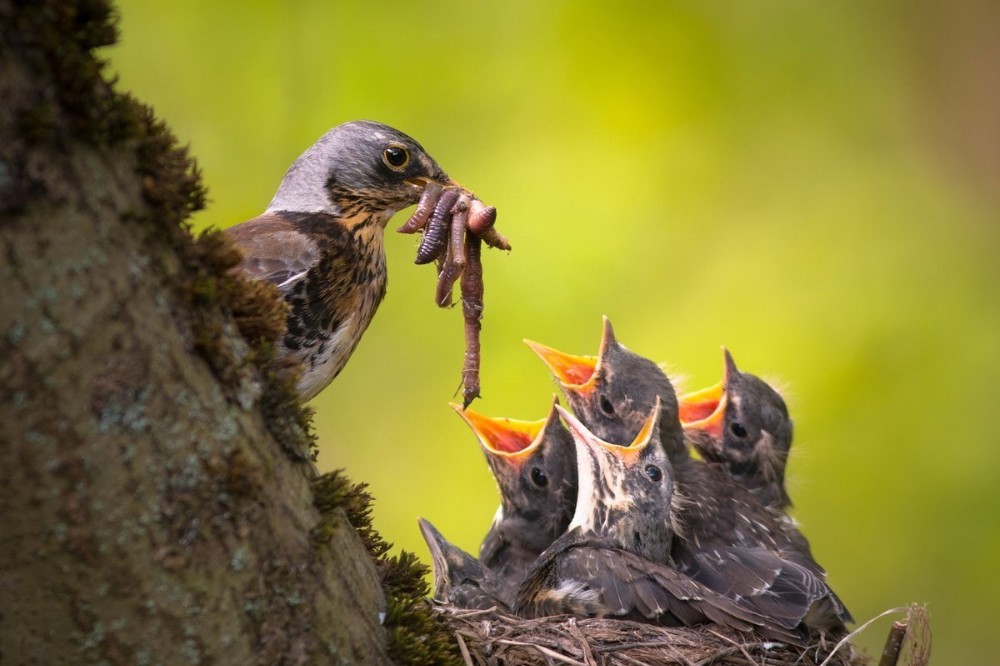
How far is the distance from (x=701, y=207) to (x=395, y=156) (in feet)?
8.84

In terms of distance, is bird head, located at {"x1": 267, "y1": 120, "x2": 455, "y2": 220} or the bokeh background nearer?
bird head, located at {"x1": 267, "y1": 120, "x2": 455, "y2": 220}

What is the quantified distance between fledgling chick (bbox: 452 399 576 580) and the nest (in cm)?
119

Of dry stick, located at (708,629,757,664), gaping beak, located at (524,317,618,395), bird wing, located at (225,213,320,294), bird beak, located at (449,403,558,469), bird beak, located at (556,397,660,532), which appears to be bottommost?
dry stick, located at (708,629,757,664)

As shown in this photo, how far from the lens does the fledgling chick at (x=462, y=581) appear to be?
13.3 feet

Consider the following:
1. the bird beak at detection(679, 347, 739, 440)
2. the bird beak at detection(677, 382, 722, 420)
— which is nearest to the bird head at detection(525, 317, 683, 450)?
the bird beak at detection(679, 347, 739, 440)

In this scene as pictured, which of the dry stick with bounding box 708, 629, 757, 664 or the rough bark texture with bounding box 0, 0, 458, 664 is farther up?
the rough bark texture with bounding box 0, 0, 458, 664

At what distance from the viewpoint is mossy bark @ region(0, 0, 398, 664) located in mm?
1507

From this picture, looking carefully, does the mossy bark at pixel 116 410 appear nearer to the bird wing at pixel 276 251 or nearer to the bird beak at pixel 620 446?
the bird wing at pixel 276 251

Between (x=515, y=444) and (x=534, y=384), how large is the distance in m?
1.03

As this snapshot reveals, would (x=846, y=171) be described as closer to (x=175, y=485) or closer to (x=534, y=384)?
(x=534, y=384)

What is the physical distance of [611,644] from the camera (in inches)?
136

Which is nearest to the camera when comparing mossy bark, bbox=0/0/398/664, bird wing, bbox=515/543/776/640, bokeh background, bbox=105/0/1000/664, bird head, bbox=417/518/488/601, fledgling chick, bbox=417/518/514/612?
mossy bark, bbox=0/0/398/664

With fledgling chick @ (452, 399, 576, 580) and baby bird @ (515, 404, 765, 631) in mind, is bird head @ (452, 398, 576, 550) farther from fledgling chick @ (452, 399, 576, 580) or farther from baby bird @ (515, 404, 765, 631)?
baby bird @ (515, 404, 765, 631)

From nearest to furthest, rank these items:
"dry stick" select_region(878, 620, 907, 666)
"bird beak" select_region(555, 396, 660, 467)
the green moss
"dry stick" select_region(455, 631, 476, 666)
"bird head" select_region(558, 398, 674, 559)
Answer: the green moss < "dry stick" select_region(455, 631, 476, 666) < "dry stick" select_region(878, 620, 907, 666) < "bird head" select_region(558, 398, 674, 559) < "bird beak" select_region(555, 396, 660, 467)
